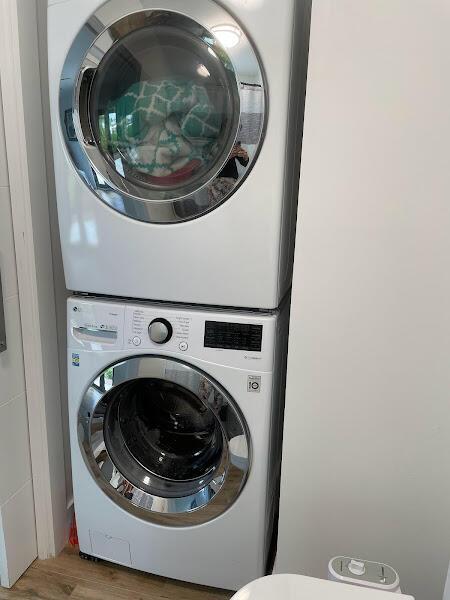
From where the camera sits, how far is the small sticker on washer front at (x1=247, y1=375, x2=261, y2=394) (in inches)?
47.2

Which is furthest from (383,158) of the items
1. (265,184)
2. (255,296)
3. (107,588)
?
(107,588)

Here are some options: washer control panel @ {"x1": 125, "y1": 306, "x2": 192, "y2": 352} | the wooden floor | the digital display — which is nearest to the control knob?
washer control panel @ {"x1": 125, "y1": 306, "x2": 192, "y2": 352}

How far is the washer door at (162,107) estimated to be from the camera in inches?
41.4

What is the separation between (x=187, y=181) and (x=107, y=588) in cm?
129

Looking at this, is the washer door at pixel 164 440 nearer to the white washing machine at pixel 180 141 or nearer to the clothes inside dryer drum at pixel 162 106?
the white washing machine at pixel 180 141

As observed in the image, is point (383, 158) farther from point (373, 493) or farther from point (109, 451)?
point (109, 451)

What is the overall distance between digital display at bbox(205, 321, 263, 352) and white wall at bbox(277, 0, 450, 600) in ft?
0.34

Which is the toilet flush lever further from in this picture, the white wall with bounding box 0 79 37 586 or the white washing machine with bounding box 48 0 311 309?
the white washing machine with bounding box 48 0 311 309

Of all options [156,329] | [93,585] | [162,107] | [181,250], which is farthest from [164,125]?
[93,585]

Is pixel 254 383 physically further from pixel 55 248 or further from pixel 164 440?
pixel 55 248

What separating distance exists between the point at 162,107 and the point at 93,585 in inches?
→ 57.7

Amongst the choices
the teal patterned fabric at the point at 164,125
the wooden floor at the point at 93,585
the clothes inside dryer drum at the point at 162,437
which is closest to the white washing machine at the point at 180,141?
the teal patterned fabric at the point at 164,125

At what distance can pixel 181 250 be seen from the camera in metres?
1.19

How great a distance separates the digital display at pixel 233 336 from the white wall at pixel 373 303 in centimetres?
10
